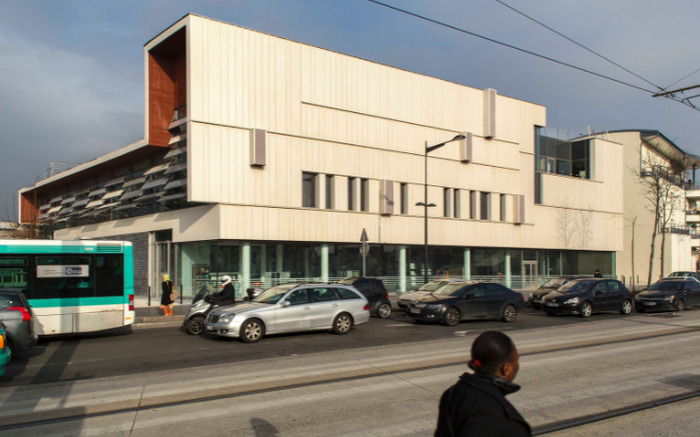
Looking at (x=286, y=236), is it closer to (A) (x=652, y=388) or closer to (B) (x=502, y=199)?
(B) (x=502, y=199)

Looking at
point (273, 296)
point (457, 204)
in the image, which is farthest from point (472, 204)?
point (273, 296)

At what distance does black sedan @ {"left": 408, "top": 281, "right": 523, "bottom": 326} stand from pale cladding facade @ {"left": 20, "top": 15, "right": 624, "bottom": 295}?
38.2 ft

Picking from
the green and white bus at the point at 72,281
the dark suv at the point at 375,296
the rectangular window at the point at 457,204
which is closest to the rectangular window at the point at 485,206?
the rectangular window at the point at 457,204

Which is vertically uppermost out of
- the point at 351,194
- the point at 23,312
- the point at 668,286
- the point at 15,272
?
the point at 351,194

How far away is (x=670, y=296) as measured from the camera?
22.4 metres

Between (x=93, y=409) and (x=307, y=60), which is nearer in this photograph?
(x=93, y=409)

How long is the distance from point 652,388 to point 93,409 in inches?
309

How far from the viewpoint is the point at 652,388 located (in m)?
8.30

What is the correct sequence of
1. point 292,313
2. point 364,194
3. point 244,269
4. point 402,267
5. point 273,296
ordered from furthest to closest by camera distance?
point 402,267
point 364,194
point 244,269
point 273,296
point 292,313

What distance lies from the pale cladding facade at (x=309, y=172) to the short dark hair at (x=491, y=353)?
2397 cm

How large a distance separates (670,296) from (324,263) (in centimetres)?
1618

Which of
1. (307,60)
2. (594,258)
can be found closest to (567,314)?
(307,60)

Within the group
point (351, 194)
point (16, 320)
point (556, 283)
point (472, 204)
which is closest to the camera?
point (16, 320)

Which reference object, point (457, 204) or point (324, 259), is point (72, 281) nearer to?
point (324, 259)
